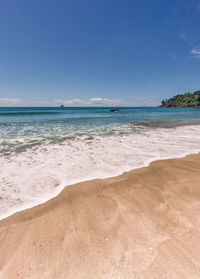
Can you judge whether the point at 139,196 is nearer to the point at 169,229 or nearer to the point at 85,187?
the point at 169,229

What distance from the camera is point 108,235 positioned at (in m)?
2.10

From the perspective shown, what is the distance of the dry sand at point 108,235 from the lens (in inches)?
64.2

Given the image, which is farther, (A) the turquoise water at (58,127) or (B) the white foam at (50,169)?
(A) the turquoise water at (58,127)

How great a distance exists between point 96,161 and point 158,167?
258cm

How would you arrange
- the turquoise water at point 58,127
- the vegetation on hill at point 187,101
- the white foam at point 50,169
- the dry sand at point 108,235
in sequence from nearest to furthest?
1. the dry sand at point 108,235
2. the white foam at point 50,169
3. the turquoise water at point 58,127
4. the vegetation on hill at point 187,101

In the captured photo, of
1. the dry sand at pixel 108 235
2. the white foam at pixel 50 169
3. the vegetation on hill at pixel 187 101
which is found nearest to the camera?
the dry sand at pixel 108 235

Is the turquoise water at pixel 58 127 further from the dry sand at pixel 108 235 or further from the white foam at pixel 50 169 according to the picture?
the dry sand at pixel 108 235

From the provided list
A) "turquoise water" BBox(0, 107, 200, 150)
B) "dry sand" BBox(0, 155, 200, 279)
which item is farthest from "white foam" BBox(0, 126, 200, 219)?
"turquoise water" BBox(0, 107, 200, 150)

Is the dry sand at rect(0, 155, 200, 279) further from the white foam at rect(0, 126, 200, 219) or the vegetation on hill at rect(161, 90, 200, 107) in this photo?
the vegetation on hill at rect(161, 90, 200, 107)

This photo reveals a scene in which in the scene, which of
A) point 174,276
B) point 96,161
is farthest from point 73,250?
point 96,161

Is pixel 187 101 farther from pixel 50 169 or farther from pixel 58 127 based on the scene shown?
pixel 50 169

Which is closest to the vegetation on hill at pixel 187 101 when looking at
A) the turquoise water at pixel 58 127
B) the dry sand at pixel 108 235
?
the turquoise water at pixel 58 127

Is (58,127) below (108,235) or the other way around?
the other way around

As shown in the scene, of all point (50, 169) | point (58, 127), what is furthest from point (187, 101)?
point (50, 169)
